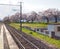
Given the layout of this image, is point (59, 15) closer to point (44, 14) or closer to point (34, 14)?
point (44, 14)

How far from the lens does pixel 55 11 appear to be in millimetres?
106312

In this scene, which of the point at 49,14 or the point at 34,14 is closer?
the point at 49,14

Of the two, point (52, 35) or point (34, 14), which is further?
point (34, 14)

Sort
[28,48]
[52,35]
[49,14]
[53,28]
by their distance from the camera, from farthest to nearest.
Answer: [49,14] < [53,28] < [52,35] < [28,48]

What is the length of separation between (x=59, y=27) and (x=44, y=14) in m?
76.5

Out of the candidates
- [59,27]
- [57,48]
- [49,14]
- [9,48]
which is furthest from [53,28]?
[49,14]

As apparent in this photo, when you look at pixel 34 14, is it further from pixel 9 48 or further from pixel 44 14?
pixel 9 48

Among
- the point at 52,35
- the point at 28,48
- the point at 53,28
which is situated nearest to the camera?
the point at 28,48

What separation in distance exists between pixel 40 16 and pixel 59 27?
90.7 meters

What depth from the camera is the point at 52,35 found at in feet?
104

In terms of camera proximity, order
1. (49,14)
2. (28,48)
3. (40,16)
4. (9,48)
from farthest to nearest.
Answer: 1. (40,16)
2. (49,14)
3. (28,48)
4. (9,48)

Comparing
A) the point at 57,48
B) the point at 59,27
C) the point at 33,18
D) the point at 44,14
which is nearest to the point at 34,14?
the point at 33,18

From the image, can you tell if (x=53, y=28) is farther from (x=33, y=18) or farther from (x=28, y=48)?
(x=33, y=18)

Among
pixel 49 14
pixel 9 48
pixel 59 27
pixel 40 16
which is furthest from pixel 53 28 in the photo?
pixel 40 16
